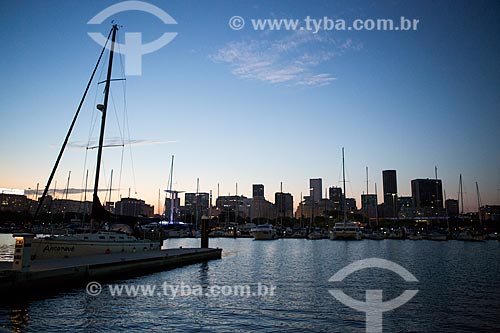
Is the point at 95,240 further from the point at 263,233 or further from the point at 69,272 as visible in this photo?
the point at 263,233

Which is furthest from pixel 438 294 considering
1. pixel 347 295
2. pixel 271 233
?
pixel 271 233

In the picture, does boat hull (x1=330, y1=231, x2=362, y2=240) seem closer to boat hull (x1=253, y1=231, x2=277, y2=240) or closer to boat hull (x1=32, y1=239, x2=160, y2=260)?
boat hull (x1=253, y1=231, x2=277, y2=240)

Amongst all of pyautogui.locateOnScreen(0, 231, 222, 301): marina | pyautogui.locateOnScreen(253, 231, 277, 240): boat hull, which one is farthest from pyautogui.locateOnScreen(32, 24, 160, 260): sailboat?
pyautogui.locateOnScreen(253, 231, 277, 240): boat hull

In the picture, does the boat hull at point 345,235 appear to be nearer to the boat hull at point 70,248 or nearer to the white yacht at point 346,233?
the white yacht at point 346,233

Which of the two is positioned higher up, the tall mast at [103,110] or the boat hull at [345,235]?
the tall mast at [103,110]

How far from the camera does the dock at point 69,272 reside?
17734mm

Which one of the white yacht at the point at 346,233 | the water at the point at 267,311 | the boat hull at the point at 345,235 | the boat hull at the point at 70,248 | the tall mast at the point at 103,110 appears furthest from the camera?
the white yacht at the point at 346,233

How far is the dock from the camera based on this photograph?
17.7 metres

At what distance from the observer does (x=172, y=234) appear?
424ft

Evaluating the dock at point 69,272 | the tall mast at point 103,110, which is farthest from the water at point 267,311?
the tall mast at point 103,110

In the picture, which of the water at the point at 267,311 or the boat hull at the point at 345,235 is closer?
the water at the point at 267,311

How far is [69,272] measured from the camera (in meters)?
21.1

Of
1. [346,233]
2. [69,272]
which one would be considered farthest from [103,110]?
[346,233]

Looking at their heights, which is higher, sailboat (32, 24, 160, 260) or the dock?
sailboat (32, 24, 160, 260)
